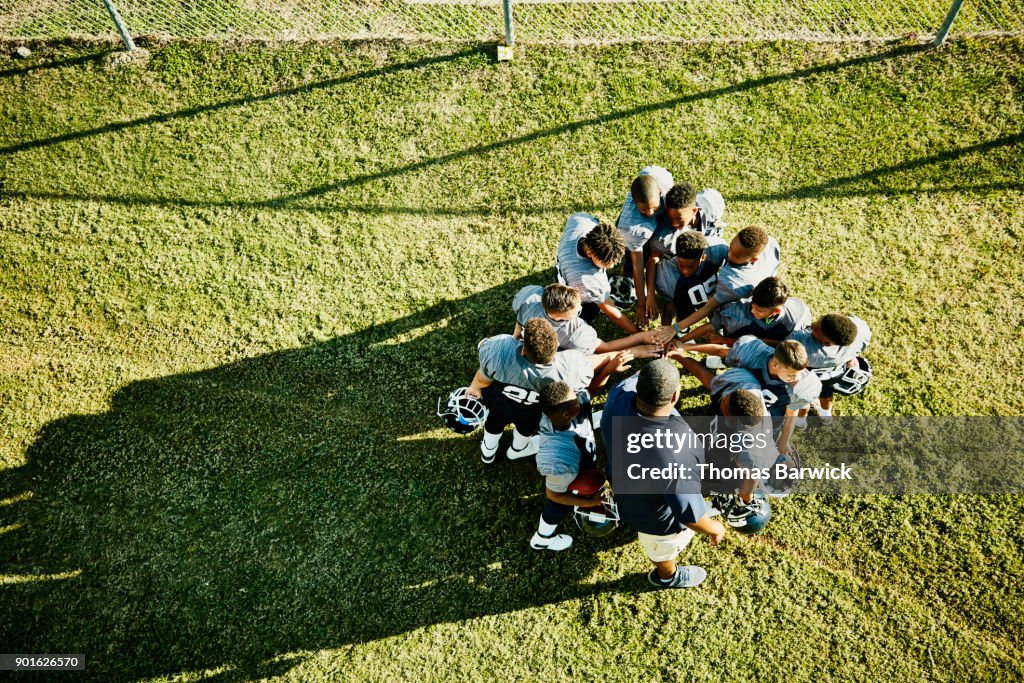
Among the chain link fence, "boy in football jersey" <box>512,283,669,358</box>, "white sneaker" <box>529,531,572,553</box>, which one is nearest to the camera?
"boy in football jersey" <box>512,283,669,358</box>

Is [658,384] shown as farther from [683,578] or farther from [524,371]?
[683,578]

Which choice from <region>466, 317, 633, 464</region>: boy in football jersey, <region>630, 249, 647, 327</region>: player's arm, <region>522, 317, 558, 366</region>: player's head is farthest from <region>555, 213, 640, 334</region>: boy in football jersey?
<region>522, 317, 558, 366</region>: player's head

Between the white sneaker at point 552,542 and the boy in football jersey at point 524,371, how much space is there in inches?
39.7

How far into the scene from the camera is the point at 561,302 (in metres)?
4.76

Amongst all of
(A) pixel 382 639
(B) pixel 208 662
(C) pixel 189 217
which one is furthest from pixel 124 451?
(A) pixel 382 639

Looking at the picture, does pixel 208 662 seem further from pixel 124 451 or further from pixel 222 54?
pixel 222 54

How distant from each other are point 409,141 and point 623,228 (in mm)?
3330

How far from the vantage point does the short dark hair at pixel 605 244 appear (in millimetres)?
5053

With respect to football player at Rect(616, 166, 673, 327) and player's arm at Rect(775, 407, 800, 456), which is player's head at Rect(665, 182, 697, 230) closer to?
football player at Rect(616, 166, 673, 327)

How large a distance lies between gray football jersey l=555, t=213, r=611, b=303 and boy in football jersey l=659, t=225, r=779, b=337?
0.99m

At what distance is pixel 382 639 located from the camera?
5270 mm

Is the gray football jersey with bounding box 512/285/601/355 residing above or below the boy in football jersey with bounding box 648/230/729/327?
below

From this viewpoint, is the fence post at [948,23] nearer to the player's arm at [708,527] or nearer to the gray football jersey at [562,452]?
the gray football jersey at [562,452]

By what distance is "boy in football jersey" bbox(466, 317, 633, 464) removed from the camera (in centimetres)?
449
